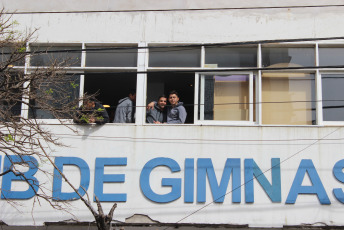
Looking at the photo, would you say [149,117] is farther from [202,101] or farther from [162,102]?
[202,101]

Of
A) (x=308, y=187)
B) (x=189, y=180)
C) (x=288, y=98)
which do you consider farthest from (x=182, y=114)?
(x=308, y=187)

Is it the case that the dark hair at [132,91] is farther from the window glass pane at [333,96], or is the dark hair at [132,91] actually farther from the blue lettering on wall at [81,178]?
the window glass pane at [333,96]

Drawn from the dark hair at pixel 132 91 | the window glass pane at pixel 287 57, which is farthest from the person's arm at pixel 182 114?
the window glass pane at pixel 287 57

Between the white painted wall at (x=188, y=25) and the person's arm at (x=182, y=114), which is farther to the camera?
the white painted wall at (x=188, y=25)

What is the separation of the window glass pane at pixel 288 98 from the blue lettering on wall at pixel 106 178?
3.46 meters

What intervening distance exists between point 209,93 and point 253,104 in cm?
105

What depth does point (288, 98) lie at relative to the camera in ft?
35.6

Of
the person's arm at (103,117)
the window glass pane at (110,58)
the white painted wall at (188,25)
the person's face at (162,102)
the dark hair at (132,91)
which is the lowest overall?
the person's arm at (103,117)

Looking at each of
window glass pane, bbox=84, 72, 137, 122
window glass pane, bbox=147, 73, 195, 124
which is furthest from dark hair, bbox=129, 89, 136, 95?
window glass pane, bbox=147, 73, 195, 124

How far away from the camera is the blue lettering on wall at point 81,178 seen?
10.1 metres

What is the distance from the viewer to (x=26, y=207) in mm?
10156

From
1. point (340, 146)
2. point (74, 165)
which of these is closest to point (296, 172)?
A: point (340, 146)

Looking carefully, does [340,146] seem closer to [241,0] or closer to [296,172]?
Answer: [296,172]

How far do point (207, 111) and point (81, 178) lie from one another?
3211 mm
